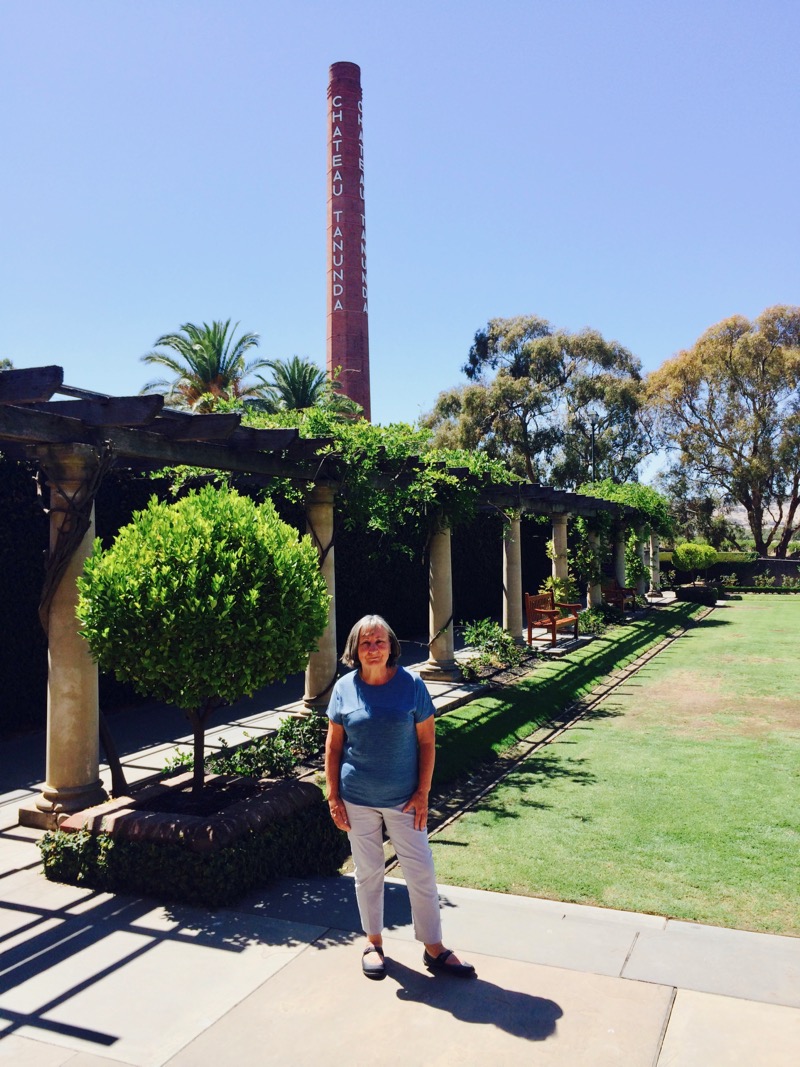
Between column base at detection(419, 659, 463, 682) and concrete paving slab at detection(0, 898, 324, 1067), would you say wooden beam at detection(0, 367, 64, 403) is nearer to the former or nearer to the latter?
concrete paving slab at detection(0, 898, 324, 1067)

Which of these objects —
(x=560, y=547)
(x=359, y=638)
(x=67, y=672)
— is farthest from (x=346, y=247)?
(x=359, y=638)

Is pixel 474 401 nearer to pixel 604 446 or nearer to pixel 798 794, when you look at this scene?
pixel 604 446

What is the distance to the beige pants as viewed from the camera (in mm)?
3857

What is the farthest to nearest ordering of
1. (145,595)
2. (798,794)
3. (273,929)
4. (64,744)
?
(798,794) → (64,744) → (145,595) → (273,929)

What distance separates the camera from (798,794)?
6684 millimetres

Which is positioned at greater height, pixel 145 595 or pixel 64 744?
pixel 145 595

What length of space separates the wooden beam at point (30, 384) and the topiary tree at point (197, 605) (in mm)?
1006

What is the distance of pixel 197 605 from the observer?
203 inches

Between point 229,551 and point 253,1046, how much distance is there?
294 cm

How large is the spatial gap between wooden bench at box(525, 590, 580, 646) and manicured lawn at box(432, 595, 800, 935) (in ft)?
13.0

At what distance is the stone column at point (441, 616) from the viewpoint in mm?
11953

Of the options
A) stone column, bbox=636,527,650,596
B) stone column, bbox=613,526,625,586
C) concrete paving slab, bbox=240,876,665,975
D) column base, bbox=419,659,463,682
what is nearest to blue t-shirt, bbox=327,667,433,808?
concrete paving slab, bbox=240,876,665,975

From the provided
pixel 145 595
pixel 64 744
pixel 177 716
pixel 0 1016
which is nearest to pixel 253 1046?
pixel 0 1016

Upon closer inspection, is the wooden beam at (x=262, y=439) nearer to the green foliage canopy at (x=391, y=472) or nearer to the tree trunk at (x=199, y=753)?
the green foliage canopy at (x=391, y=472)
